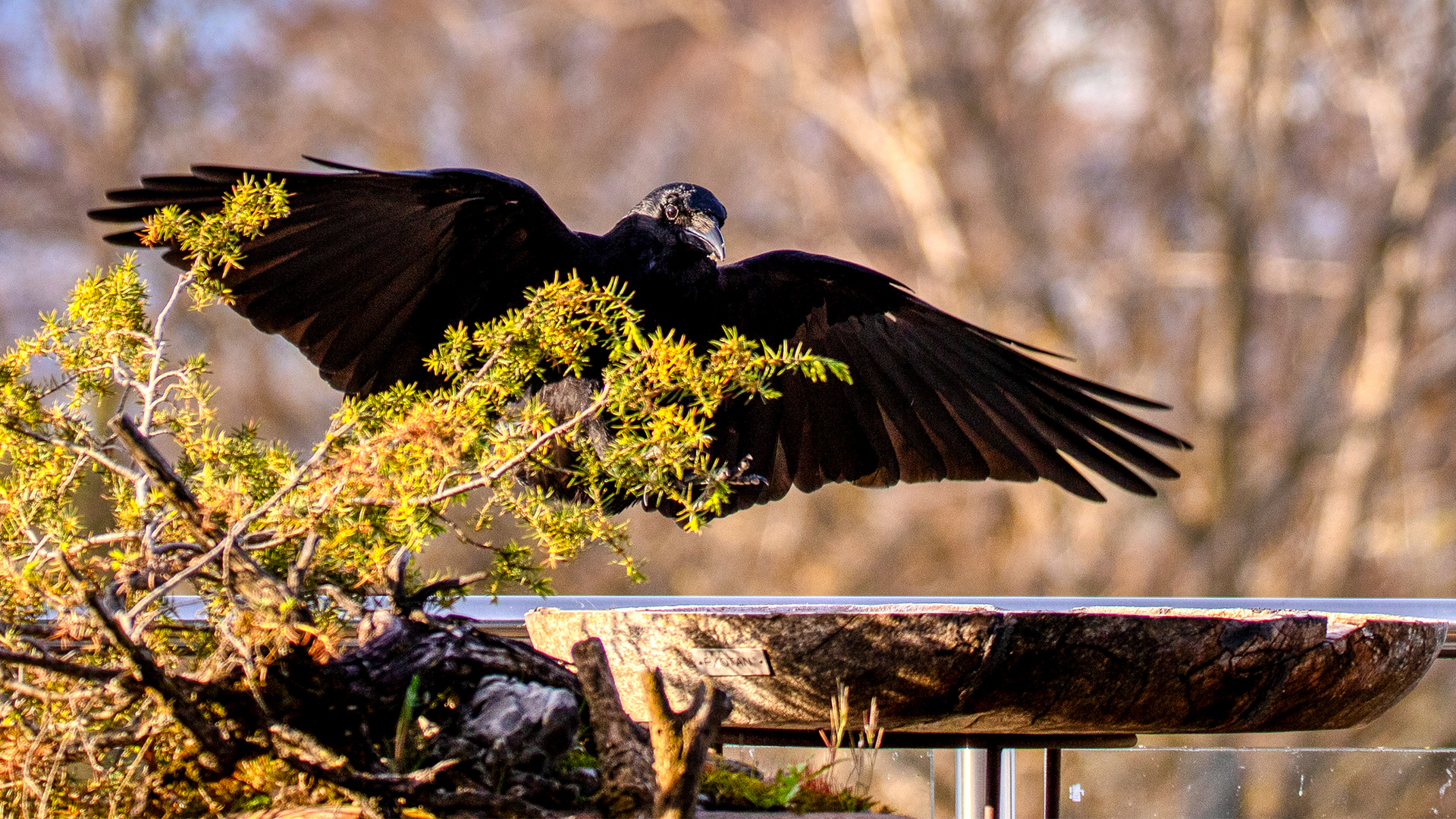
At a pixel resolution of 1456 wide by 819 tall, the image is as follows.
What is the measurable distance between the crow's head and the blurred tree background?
8673 mm

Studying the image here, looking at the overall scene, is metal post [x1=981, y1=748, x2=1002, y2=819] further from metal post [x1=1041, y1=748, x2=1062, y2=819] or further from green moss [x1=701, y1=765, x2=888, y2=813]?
green moss [x1=701, y1=765, x2=888, y2=813]

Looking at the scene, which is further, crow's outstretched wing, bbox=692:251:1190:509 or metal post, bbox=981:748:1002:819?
crow's outstretched wing, bbox=692:251:1190:509

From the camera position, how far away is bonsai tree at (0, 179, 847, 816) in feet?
4.27

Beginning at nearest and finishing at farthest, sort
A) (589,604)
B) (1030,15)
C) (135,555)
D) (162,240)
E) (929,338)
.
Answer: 1. (135,555)
2. (162,240)
3. (589,604)
4. (929,338)
5. (1030,15)

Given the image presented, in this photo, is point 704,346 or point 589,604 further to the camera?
point 704,346

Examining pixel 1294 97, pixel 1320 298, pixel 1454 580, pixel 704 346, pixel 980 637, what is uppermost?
pixel 1294 97

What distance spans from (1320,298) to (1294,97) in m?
1.77

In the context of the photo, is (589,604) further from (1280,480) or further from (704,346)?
(1280,480)

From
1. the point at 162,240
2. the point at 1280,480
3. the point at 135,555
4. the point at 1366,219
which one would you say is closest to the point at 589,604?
the point at 162,240

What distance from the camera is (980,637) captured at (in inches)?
57.0

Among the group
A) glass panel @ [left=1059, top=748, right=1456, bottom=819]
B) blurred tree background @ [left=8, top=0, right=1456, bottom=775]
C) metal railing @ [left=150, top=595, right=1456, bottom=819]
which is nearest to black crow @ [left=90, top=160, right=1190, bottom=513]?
→ metal railing @ [left=150, top=595, right=1456, bottom=819]

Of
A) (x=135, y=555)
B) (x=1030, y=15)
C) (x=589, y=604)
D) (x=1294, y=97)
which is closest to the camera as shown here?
(x=135, y=555)

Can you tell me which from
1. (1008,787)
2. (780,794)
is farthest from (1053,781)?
(780,794)

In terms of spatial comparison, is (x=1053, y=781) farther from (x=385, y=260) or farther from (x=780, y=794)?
(x=385, y=260)
